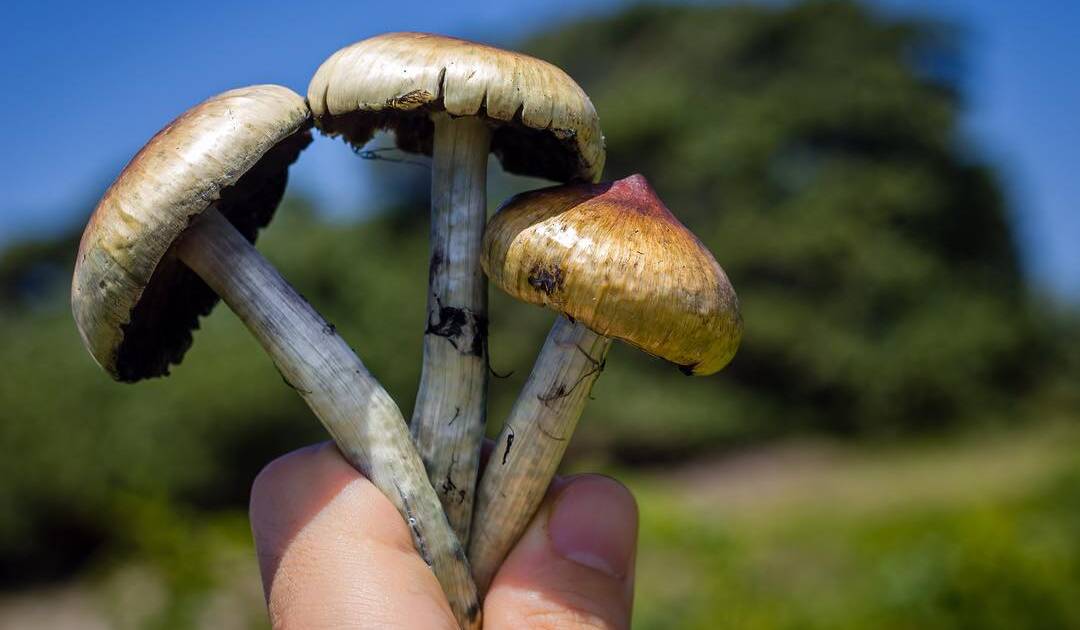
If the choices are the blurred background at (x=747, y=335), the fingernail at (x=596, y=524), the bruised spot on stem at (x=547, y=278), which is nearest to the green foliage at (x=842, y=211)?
the blurred background at (x=747, y=335)

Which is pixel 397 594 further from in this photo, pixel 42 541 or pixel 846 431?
pixel 846 431

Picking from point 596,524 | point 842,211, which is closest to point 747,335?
point 842,211

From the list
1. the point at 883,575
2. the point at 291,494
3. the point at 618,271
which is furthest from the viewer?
the point at 883,575

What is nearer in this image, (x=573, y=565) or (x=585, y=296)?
(x=585, y=296)

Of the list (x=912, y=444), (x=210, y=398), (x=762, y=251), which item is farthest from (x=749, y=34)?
(x=210, y=398)

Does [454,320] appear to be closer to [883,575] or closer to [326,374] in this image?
[326,374]

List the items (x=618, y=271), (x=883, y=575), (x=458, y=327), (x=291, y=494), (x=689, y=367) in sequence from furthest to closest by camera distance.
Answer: (x=883, y=575)
(x=291, y=494)
(x=458, y=327)
(x=689, y=367)
(x=618, y=271)

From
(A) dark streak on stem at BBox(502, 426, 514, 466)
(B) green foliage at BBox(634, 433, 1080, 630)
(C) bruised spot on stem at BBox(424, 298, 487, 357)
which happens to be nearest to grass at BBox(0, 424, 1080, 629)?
(B) green foliage at BBox(634, 433, 1080, 630)
